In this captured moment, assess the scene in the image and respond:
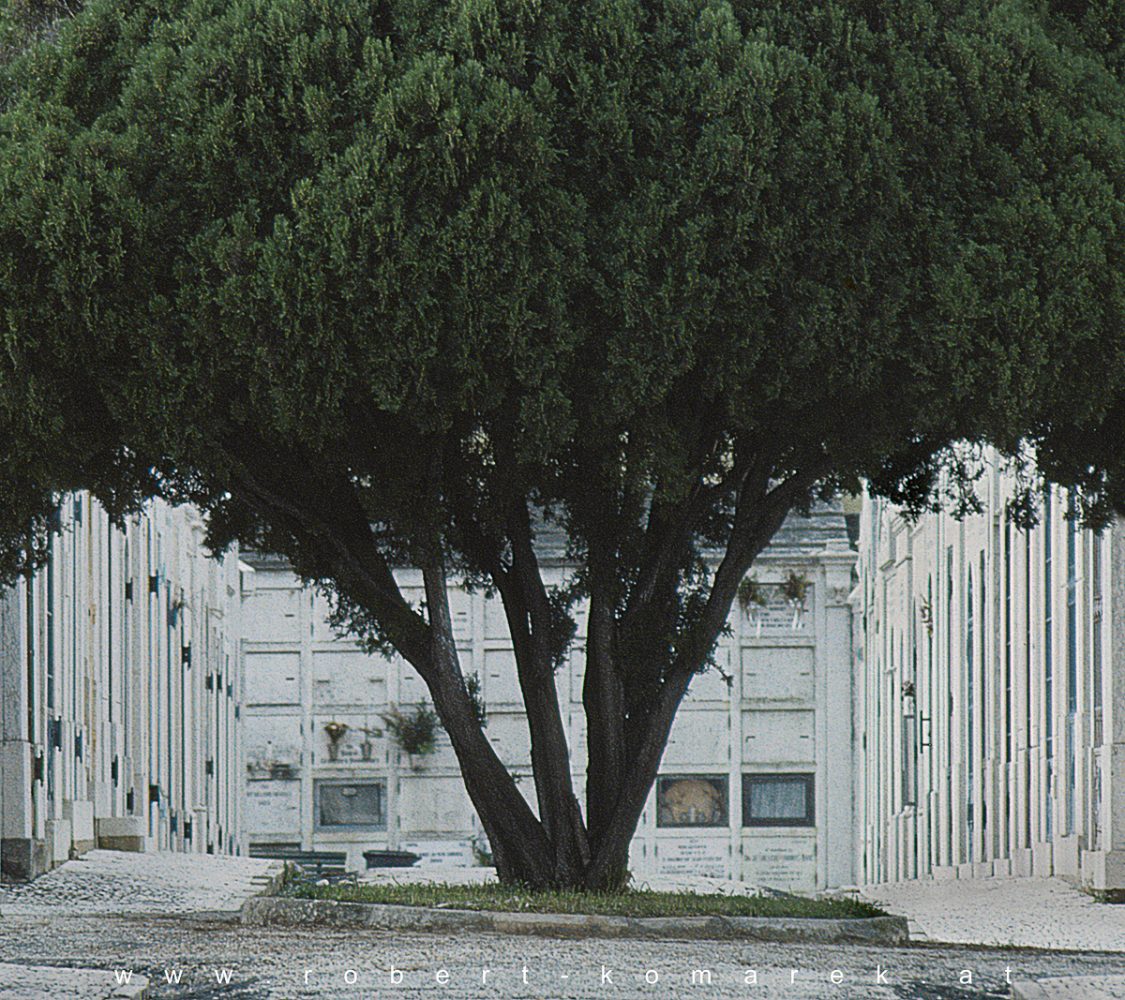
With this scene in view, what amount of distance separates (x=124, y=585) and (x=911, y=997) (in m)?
18.1

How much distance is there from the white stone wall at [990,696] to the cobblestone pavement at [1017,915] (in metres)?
0.42

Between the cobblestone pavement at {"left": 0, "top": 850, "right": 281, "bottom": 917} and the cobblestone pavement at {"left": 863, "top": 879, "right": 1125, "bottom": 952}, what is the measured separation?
18.8ft

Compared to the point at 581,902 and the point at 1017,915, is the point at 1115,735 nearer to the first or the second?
the point at 1017,915

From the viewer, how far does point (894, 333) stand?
429 inches

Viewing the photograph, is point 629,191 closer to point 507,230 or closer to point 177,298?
point 507,230

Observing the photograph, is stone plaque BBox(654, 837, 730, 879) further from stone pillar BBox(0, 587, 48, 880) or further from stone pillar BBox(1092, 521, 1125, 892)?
stone pillar BBox(0, 587, 48, 880)

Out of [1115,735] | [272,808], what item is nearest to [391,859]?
[272,808]

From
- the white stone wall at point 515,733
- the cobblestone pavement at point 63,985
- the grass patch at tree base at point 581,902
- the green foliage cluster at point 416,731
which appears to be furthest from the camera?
the green foliage cluster at point 416,731

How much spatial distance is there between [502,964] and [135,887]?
8.76 meters

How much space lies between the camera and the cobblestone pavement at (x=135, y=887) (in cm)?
1430

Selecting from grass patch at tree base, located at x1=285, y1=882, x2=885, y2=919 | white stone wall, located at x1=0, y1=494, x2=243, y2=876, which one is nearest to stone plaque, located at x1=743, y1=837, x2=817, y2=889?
white stone wall, located at x1=0, y1=494, x2=243, y2=876

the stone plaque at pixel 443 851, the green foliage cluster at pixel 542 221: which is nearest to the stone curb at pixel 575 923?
the green foliage cluster at pixel 542 221

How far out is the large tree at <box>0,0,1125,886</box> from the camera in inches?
410

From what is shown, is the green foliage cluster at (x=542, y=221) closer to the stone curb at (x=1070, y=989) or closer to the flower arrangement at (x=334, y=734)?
the stone curb at (x=1070, y=989)
